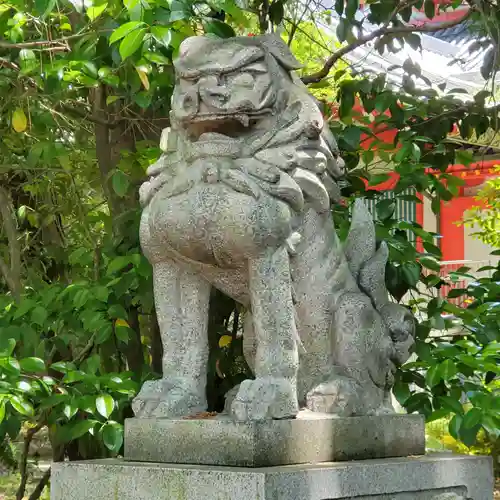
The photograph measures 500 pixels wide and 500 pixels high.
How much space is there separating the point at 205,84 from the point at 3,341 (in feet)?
4.88

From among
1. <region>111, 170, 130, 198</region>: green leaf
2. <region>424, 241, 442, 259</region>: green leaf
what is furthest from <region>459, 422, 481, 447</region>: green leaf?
<region>111, 170, 130, 198</region>: green leaf

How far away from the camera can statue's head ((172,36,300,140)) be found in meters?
2.93

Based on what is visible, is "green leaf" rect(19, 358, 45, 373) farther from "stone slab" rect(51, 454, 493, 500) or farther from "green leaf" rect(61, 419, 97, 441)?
"stone slab" rect(51, 454, 493, 500)

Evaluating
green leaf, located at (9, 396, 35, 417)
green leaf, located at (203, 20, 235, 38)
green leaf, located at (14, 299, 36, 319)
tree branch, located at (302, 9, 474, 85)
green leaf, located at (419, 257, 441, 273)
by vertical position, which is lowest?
green leaf, located at (9, 396, 35, 417)

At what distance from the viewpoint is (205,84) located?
294cm

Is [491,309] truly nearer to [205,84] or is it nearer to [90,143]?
[205,84]

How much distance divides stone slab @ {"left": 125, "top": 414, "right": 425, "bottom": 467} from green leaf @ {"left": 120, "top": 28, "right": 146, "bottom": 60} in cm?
119

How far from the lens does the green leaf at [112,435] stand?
11.1 feet

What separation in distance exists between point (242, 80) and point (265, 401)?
3.15ft

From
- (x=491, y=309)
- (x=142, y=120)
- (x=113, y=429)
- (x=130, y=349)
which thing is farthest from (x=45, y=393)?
(x=491, y=309)

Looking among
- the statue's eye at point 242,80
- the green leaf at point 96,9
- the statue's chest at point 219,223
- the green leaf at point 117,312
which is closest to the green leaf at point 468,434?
the statue's chest at point 219,223

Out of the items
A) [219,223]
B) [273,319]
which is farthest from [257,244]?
[273,319]

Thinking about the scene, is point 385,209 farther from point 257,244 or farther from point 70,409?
point 70,409

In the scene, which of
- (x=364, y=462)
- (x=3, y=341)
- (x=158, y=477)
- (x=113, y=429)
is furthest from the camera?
(x=3, y=341)
